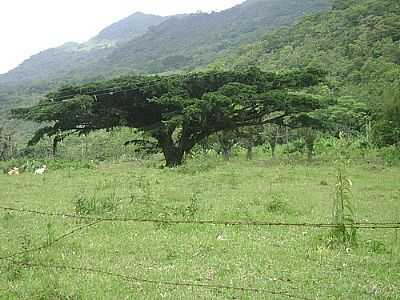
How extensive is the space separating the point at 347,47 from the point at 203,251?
53.8 metres

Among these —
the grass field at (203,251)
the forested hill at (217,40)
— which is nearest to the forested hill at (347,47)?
the grass field at (203,251)

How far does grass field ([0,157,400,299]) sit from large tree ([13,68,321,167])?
1158 centimetres

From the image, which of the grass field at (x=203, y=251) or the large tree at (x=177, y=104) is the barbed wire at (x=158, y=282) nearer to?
the grass field at (x=203, y=251)

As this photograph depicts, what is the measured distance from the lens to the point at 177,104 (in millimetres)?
28906

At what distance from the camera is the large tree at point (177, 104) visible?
29234mm

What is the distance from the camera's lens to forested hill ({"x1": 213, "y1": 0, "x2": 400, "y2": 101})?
169 feet

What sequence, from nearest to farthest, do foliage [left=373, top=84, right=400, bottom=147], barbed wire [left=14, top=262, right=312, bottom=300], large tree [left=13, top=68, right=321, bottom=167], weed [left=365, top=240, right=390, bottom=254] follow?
1. barbed wire [left=14, top=262, right=312, bottom=300]
2. weed [left=365, top=240, right=390, bottom=254]
3. large tree [left=13, top=68, right=321, bottom=167]
4. foliage [left=373, top=84, right=400, bottom=147]

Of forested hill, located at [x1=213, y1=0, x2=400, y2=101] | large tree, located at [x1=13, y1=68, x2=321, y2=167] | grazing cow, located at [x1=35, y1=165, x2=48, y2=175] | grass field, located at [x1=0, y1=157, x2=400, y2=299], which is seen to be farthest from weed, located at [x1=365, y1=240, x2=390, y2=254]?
forested hill, located at [x1=213, y1=0, x2=400, y2=101]

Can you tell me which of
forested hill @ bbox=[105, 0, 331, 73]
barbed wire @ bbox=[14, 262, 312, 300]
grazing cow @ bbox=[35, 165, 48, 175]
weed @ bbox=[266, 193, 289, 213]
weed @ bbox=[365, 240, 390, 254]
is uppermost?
forested hill @ bbox=[105, 0, 331, 73]

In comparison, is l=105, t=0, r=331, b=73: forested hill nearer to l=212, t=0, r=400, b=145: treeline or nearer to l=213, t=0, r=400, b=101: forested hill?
l=213, t=0, r=400, b=101: forested hill

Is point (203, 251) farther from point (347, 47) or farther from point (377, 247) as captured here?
point (347, 47)

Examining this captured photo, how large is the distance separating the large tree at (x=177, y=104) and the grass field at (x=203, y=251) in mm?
11577

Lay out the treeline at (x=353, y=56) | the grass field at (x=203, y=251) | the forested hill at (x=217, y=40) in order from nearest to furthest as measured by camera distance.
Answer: the grass field at (x=203, y=251)
the treeline at (x=353, y=56)
the forested hill at (x=217, y=40)

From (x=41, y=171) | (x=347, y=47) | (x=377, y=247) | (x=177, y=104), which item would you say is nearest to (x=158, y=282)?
(x=377, y=247)
